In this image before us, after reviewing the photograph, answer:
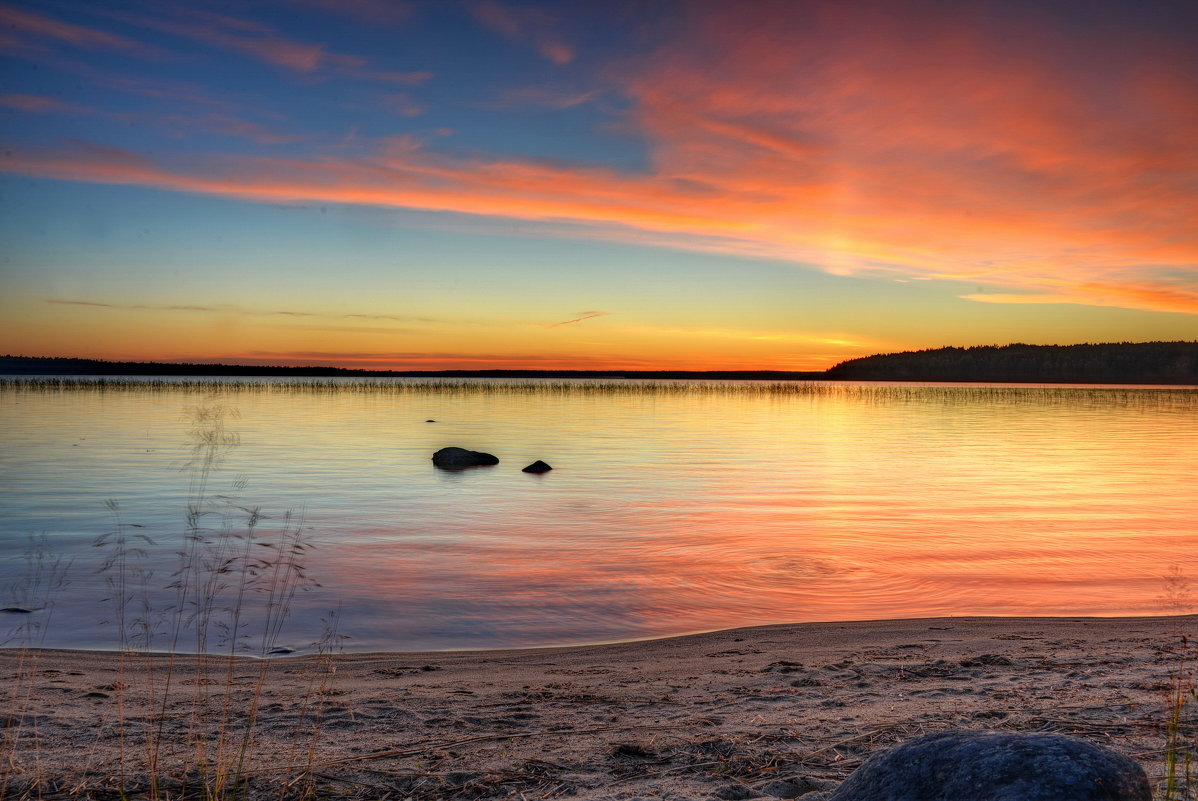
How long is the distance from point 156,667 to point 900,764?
8.06m

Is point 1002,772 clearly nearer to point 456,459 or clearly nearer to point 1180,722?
point 1180,722

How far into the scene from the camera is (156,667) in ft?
29.9

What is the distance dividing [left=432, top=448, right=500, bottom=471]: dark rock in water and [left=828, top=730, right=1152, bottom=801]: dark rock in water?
2748 cm

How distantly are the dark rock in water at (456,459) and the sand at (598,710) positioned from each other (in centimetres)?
2110

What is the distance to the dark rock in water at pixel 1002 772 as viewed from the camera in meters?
3.75

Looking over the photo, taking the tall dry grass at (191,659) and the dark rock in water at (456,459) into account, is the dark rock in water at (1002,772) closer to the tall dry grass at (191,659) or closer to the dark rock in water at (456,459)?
the tall dry grass at (191,659)

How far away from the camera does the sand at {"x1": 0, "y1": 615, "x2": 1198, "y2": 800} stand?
18.7 ft

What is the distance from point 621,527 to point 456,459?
12533mm

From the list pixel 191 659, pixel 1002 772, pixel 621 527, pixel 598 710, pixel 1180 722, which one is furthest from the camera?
pixel 621 527

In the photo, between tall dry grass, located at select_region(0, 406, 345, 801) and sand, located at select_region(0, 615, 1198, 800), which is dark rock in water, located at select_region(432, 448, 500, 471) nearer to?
tall dry grass, located at select_region(0, 406, 345, 801)

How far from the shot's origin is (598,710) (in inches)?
296

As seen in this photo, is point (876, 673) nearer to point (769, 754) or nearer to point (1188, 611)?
point (769, 754)

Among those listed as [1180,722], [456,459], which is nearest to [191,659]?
[1180,722]

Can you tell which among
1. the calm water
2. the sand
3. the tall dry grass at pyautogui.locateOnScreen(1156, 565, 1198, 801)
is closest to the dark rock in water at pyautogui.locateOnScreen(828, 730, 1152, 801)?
the tall dry grass at pyautogui.locateOnScreen(1156, 565, 1198, 801)
